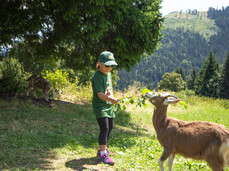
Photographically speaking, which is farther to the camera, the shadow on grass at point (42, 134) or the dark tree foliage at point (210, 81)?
the dark tree foliage at point (210, 81)

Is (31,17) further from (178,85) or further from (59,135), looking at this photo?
(178,85)

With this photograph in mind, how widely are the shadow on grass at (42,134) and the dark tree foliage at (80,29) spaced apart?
7.75 ft

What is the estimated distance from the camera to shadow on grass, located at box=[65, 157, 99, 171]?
3694mm

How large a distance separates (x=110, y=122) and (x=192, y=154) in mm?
1599

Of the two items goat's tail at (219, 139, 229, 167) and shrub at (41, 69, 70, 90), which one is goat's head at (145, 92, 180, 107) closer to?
goat's tail at (219, 139, 229, 167)

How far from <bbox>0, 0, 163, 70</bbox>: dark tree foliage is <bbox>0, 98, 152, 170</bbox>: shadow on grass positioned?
7.75 feet

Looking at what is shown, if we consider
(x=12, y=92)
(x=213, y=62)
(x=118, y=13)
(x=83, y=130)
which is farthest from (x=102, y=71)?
(x=213, y=62)

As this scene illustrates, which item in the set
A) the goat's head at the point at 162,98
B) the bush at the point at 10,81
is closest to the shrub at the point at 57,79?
the bush at the point at 10,81

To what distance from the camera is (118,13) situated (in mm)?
7684

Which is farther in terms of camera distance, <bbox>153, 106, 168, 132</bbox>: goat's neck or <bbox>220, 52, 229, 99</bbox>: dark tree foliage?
<bbox>220, 52, 229, 99</bbox>: dark tree foliage

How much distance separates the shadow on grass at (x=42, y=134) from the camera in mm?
3883

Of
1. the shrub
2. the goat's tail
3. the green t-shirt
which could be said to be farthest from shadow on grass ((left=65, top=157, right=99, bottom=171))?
the shrub

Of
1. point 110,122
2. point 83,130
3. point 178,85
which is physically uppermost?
point 110,122

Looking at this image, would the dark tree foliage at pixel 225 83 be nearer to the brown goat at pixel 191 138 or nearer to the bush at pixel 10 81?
the bush at pixel 10 81
